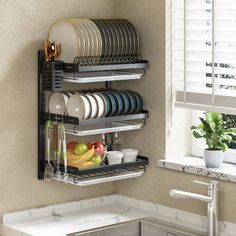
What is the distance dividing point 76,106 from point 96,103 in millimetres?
96

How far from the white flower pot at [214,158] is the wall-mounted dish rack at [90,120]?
368mm

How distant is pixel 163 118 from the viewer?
137 inches

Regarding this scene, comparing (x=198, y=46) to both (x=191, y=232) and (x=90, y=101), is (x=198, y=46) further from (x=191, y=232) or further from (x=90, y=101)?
(x=191, y=232)

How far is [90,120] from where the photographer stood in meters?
3.27

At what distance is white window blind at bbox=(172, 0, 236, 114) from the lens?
10.6 feet

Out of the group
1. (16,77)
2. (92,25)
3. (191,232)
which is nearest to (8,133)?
(16,77)

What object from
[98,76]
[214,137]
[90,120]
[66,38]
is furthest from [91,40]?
[214,137]

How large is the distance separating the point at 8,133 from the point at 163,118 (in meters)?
0.75

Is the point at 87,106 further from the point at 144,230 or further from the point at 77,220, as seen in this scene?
Answer: the point at 144,230

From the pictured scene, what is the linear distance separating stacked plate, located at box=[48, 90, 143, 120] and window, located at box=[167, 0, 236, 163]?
0.73 ft

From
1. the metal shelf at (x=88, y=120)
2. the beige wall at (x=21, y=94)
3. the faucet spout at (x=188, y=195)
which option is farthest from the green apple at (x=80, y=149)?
the faucet spout at (x=188, y=195)

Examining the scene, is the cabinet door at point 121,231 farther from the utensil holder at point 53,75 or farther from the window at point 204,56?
the utensil holder at point 53,75

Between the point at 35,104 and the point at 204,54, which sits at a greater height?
the point at 204,54

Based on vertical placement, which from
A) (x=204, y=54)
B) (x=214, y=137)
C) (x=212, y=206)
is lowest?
(x=212, y=206)
